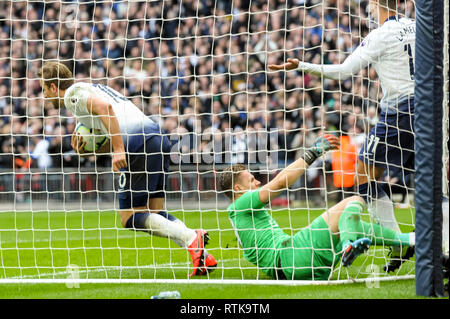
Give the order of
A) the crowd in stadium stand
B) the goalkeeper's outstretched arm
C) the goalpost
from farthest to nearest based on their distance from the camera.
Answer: the crowd in stadium stand, the goalpost, the goalkeeper's outstretched arm

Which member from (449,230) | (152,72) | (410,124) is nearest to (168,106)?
(152,72)

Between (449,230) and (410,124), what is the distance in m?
1.23

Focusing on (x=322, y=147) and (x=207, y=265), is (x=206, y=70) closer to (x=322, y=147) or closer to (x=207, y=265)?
(x=207, y=265)

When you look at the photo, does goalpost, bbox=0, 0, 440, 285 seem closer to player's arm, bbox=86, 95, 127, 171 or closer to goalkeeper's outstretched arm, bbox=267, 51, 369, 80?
player's arm, bbox=86, 95, 127, 171

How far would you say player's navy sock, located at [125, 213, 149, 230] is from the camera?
624 centimetres

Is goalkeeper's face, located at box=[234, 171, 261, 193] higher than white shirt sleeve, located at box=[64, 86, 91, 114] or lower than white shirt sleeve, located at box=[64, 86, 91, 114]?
lower

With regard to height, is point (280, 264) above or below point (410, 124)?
below

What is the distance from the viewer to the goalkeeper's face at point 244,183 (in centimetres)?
578

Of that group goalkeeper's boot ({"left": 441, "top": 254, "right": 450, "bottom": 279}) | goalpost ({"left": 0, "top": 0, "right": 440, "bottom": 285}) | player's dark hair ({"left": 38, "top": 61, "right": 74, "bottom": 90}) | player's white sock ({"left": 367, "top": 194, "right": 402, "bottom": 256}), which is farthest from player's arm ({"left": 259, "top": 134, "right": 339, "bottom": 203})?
goalpost ({"left": 0, "top": 0, "right": 440, "bottom": 285})

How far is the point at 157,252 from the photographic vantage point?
7992 mm

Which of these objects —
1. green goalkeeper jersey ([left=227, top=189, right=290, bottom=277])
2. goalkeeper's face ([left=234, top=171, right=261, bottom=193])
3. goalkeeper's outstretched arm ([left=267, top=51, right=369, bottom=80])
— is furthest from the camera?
goalkeeper's face ([left=234, top=171, right=261, bottom=193])

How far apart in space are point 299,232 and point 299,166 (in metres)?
0.49

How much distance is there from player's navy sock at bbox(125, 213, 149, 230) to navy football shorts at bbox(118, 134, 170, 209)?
0.11 m
